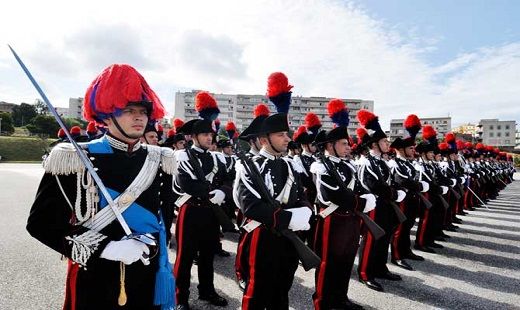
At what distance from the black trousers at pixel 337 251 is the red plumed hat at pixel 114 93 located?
2.88m

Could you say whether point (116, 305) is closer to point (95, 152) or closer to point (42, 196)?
point (42, 196)

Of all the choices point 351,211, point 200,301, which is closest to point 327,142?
point 351,211

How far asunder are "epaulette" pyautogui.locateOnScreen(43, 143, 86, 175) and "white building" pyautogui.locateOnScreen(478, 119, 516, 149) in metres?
107

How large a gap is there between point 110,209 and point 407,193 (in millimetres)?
6010

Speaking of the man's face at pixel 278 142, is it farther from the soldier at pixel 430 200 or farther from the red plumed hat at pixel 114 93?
the soldier at pixel 430 200

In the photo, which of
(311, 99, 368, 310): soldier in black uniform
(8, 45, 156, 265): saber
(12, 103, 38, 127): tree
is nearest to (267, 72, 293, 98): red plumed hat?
(311, 99, 368, 310): soldier in black uniform

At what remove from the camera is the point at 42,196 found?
1.94 meters

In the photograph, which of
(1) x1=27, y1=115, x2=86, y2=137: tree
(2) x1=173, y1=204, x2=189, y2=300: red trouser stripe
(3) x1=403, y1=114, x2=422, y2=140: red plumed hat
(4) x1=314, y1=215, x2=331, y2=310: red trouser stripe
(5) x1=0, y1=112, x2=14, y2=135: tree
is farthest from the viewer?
(5) x1=0, y1=112, x2=14, y2=135: tree

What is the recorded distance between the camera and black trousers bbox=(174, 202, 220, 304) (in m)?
4.32

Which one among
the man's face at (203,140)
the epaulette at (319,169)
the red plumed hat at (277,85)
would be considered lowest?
the epaulette at (319,169)

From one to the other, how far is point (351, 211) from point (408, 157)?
3280 millimetres

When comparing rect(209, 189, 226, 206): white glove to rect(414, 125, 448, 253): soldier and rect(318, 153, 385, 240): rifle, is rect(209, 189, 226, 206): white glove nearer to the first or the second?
rect(318, 153, 385, 240): rifle

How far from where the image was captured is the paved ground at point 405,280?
4578mm

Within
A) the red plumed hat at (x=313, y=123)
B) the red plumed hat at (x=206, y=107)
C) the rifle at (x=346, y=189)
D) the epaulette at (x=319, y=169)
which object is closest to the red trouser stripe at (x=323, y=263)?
the rifle at (x=346, y=189)
